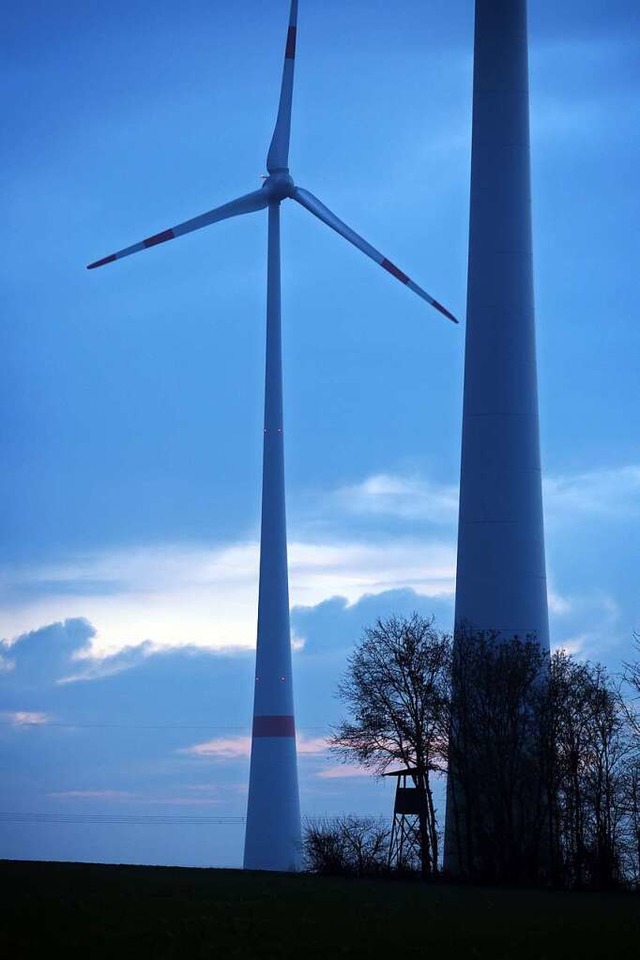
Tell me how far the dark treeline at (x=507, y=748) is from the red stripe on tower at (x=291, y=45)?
3343cm

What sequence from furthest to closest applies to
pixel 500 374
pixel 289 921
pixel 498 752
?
pixel 500 374 → pixel 498 752 → pixel 289 921

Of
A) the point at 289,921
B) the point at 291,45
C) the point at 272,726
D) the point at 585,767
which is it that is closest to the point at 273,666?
the point at 272,726

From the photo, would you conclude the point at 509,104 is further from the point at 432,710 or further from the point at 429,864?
the point at 429,864

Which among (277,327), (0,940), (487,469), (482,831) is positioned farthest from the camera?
(277,327)

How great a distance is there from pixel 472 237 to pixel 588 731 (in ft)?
60.1

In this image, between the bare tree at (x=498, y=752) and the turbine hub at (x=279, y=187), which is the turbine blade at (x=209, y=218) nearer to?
the turbine hub at (x=279, y=187)

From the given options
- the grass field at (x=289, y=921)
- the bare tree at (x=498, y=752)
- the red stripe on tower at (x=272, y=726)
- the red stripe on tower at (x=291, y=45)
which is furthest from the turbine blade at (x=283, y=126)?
the grass field at (x=289, y=921)

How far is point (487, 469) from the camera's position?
4884 cm

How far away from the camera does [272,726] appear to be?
201ft

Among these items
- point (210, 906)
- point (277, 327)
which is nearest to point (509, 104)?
point (277, 327)

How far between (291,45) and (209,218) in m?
10.9

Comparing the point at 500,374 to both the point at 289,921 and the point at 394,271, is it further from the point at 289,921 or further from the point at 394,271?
the point at 289,921

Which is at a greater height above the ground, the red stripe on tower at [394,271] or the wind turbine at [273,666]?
the red stripe on tower at [394,271]

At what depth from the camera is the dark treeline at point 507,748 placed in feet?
145
